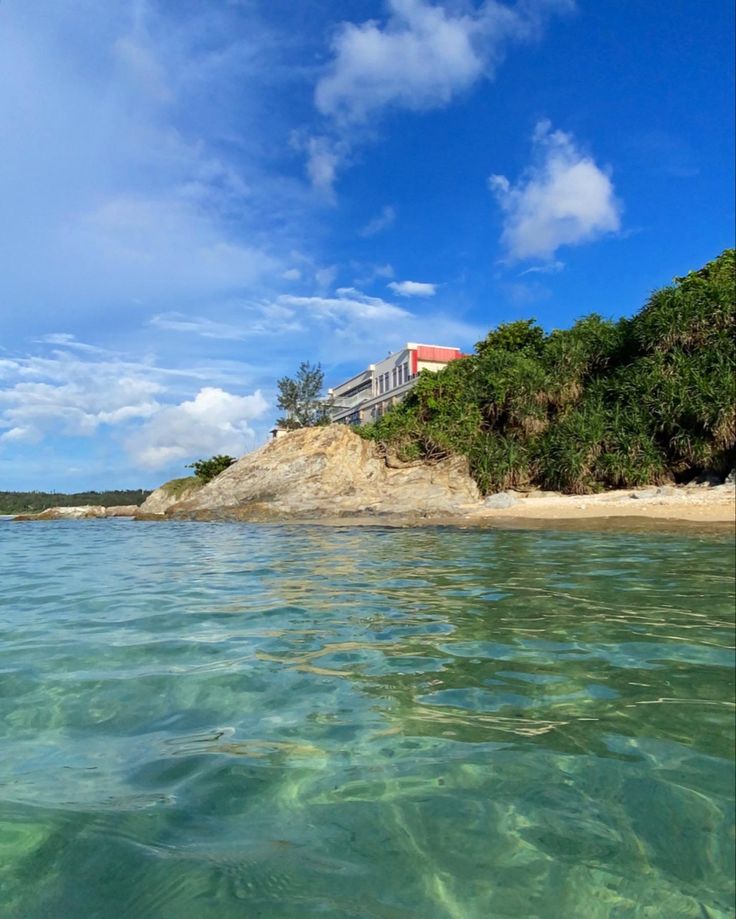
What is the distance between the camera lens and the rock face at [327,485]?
20875 millimetres

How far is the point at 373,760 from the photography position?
240 centimetres

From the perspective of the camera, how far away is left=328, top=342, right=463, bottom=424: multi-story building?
48469 millimetres

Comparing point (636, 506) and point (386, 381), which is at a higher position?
point (386, 381)

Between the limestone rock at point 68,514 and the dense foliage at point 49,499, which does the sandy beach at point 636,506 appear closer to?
the limestone rock at point 68,514

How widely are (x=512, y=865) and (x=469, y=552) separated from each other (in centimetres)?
783

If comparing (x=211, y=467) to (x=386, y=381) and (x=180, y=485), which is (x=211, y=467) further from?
(x=386, y=381)

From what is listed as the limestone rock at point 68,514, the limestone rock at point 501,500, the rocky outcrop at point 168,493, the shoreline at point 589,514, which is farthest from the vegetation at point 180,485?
the limestone rock at point 501,500

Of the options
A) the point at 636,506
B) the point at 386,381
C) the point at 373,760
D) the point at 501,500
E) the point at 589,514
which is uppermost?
the point at 386,381

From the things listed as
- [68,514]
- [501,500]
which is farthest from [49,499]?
[501,500]

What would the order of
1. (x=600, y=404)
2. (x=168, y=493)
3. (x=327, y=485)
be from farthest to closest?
(x=168, y=493) < (x=327, y=485) < (x=600, y=404)

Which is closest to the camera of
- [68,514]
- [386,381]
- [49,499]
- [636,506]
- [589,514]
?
[636,506]

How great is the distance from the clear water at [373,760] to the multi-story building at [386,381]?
38123 millimetres

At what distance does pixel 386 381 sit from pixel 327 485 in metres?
32.2

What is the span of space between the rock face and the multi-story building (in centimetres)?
1785
